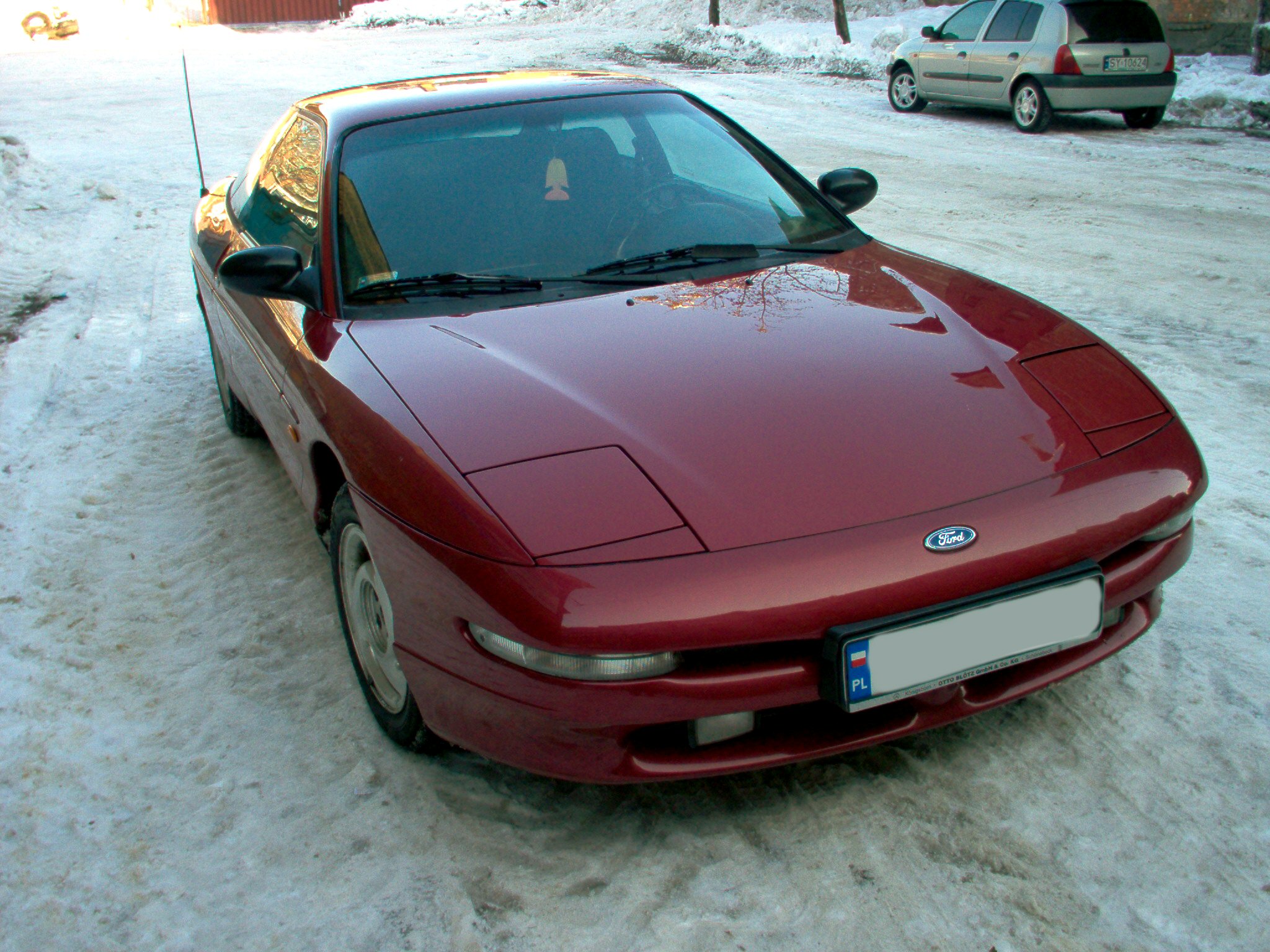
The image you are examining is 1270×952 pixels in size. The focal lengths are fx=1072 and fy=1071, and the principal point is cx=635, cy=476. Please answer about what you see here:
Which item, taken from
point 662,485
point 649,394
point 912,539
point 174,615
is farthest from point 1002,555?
point 174,615

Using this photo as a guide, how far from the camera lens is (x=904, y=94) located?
1303cm

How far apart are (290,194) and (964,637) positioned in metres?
2.52

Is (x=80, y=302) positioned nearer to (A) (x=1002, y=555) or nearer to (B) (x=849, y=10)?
(A) (x=1002, y=555)

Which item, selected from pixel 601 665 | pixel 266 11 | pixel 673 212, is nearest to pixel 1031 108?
pixel 673 212

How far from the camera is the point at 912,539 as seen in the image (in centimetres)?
191

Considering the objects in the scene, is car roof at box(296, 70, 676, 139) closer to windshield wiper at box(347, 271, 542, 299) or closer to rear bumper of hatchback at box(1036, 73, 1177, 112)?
windshield wiper at box(347, 271, 542, 299)

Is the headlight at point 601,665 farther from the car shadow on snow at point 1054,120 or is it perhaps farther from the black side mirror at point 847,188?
the car shadow on snow at point 1054,120

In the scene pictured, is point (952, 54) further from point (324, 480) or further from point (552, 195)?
point (324, 480)

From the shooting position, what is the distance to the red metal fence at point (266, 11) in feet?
112

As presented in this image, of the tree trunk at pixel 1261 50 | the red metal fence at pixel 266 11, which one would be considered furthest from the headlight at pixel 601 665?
the red metal fence at pixel 266 11

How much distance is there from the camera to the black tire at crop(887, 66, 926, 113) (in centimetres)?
1290

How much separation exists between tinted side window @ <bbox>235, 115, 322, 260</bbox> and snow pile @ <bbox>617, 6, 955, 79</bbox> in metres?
14.6

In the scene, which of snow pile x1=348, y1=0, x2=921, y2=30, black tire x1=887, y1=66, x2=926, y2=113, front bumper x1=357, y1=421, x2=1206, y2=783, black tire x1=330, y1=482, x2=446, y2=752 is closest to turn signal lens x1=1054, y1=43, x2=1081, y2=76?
black tire x1=887, y1=66, x2=926, y2=113

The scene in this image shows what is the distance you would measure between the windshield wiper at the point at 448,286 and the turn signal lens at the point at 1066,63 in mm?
9990
